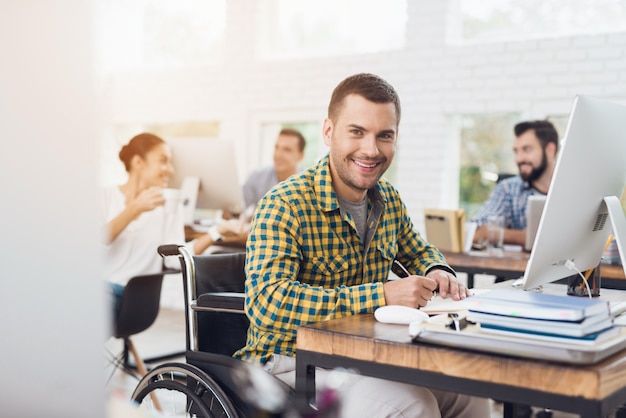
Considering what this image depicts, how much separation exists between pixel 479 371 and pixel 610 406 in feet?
0.66

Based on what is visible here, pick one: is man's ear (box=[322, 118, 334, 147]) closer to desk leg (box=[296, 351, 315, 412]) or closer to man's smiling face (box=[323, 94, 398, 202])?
man's smiling face (box=[323, 94, 398, 202])

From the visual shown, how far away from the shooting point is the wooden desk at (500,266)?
2.74m

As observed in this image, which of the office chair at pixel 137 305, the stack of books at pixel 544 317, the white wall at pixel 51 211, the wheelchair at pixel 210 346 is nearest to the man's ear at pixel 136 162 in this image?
the office chair at pixel 137 305

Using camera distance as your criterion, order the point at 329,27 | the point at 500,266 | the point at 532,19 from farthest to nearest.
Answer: the point at 329,27, the point at 532,19, the point at 500,266

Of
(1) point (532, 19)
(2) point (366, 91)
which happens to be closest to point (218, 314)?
(2) point (366, 91)

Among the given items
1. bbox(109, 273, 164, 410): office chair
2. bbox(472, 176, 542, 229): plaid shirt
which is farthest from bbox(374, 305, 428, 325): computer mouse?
bbox(472, 176, 542, 229): plaid shirt

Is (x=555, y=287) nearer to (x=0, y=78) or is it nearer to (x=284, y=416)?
(x=284, y=416)

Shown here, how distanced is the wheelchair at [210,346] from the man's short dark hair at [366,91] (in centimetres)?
54

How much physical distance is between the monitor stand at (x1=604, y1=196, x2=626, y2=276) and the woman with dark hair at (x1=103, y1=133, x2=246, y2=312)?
2160mm

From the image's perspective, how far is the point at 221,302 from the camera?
180cm

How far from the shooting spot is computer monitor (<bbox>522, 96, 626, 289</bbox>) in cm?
145

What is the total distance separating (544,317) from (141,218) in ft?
8.42

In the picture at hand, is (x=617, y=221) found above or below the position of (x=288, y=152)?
below

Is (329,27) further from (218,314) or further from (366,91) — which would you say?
(218,314)
